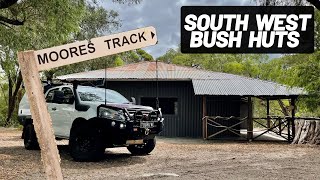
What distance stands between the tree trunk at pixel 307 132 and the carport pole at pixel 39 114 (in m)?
15.0

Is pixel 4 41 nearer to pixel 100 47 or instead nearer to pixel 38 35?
pixel 38 35

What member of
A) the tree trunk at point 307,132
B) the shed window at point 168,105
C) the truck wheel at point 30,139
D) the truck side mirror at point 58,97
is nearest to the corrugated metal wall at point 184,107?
the shed window at point 168,105

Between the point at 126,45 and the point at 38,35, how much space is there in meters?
10.3

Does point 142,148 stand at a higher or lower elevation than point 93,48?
lower

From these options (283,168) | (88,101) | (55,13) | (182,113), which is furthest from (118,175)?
(182,113)

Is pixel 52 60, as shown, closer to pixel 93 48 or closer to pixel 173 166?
pixel 93 48

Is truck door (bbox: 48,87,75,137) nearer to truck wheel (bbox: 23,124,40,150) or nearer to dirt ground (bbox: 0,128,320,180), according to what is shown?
dirt ground (bbox: 0,128,320,180)

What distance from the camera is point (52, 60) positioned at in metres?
3.62

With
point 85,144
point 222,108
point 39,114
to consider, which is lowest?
point 85,144

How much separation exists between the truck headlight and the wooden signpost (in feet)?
21.9

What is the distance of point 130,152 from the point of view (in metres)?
13.0

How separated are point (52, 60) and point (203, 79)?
18.0 metres

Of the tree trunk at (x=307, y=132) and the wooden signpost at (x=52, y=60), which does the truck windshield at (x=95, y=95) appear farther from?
the tree trunk at (x=307, y=132)

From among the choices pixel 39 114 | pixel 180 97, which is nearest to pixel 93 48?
pixel 39 114
